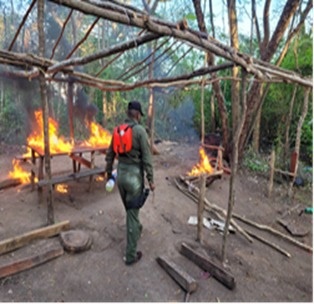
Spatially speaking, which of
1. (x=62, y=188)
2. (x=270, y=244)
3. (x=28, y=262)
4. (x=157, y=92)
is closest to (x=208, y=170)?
(x=270, y=244)

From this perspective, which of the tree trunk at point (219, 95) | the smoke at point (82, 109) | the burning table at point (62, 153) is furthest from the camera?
the smoke at point (82, 109)

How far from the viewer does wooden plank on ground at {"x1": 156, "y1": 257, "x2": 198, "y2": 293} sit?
11.4ft

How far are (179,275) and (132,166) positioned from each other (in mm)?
1702

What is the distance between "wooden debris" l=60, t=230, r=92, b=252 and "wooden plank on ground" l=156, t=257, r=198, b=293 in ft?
4.04

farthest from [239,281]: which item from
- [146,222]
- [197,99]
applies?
[197,99]

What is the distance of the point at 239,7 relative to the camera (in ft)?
40.5

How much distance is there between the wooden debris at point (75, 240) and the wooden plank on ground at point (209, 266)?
5.27 ft

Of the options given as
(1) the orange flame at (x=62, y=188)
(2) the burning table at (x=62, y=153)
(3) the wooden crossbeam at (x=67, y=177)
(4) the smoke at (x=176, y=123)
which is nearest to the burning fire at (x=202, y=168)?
(2) the burning table at (x=62, y=153)

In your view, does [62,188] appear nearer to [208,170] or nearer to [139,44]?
[208,170]

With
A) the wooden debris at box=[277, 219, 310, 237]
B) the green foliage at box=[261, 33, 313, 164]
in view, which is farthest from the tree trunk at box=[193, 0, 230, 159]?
the wooden debris at box=[277, 219, 310, 237]

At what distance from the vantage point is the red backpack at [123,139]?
3.87 metres

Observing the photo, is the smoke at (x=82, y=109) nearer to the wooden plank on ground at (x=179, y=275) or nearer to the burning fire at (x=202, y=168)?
the burning fire at (x=202, y=168)

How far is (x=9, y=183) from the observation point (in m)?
6.50

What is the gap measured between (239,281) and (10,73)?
7.99 m
